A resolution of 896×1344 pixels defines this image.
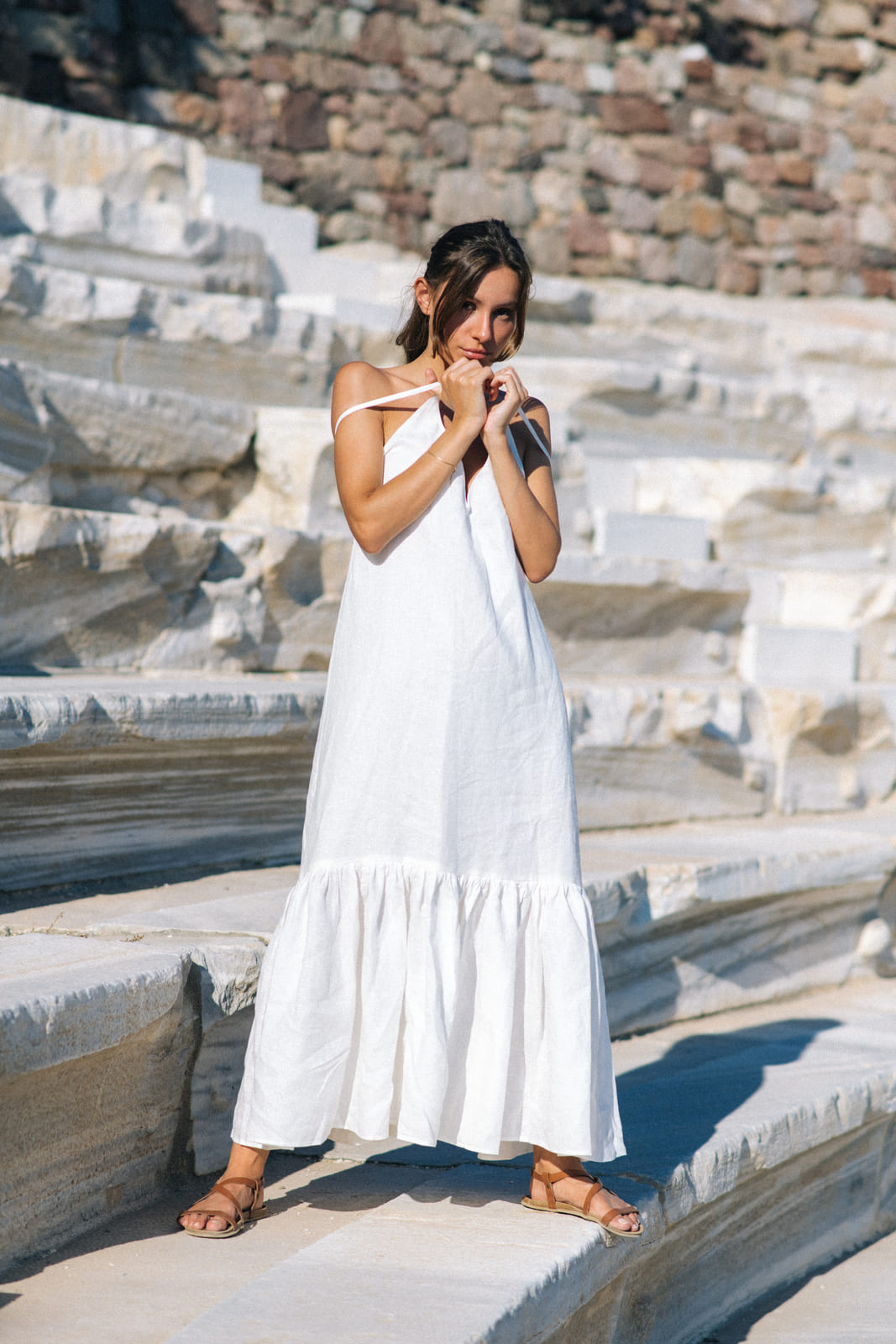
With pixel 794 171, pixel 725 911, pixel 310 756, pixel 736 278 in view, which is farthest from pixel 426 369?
pixel 794 171

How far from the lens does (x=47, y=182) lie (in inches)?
149

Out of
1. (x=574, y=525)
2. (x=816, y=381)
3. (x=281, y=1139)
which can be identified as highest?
(x=816, y=381)

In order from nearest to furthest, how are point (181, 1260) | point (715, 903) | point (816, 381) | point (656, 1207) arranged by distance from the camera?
point (181, 1260)
point (656, 1207)
point (715, 903)
point (816, 381)

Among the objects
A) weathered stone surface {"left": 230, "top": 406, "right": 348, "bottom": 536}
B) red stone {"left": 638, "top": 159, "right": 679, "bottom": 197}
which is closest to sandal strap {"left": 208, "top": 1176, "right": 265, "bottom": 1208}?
weathered stone surface {"left": 230, "top": 406, "right": 348, "bottom": 536}

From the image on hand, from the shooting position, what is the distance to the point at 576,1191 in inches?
67.1

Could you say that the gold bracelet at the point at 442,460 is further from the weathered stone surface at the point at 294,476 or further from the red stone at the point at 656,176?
the red stone at the point at 656,176

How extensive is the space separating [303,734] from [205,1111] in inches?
32.7

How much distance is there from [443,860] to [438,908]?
2.4 inches

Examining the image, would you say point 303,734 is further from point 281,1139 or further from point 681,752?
point 681,752

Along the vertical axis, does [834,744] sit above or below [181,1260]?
above

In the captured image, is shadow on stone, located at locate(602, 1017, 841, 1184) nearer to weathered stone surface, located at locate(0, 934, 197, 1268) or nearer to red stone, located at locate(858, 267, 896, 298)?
weathered stone surface, located at locate(0, 934, 197, 1268)

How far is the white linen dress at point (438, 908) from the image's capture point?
162 centimetres

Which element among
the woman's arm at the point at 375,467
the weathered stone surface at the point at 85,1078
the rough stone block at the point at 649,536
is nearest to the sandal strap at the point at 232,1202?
the weathered stone surface at the point at 85,1078

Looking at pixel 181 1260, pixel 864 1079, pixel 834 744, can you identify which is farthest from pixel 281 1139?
pixel 834 744
